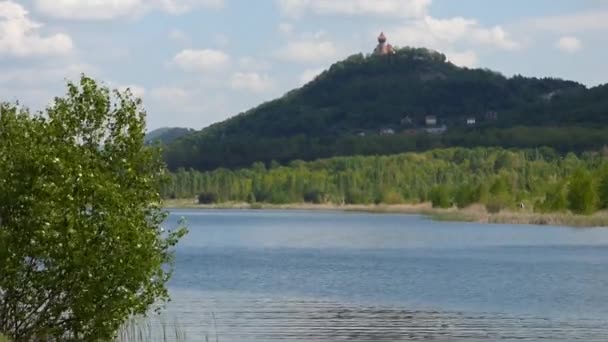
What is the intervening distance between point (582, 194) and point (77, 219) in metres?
85.8

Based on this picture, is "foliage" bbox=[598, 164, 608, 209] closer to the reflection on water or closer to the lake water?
the lake water

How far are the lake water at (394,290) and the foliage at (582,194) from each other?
13.6m

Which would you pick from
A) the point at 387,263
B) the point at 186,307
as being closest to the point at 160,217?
the point at 186,307

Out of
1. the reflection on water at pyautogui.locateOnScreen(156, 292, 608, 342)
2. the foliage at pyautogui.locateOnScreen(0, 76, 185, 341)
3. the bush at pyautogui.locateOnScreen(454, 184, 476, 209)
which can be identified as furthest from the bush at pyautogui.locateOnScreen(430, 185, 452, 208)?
the foliage at pyautogui.locateOnScreen(0, 76, 185, 341)

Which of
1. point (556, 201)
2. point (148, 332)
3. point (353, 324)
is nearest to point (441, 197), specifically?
point (556, 201)

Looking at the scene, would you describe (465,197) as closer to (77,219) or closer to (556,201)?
(556,201)

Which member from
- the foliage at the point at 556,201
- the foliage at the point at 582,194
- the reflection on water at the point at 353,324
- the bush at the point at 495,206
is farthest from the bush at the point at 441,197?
the reflection on water at the point at 353,324

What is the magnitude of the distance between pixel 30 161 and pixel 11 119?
1197mm

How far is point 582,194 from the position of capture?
101688 mm

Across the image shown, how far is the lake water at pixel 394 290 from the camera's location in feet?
107

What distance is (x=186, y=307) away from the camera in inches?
1501

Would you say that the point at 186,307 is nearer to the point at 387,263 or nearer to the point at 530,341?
the point at 530,341

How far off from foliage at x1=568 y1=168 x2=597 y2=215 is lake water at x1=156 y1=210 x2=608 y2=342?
13561mm

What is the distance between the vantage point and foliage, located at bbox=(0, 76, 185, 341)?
66.7 ft
